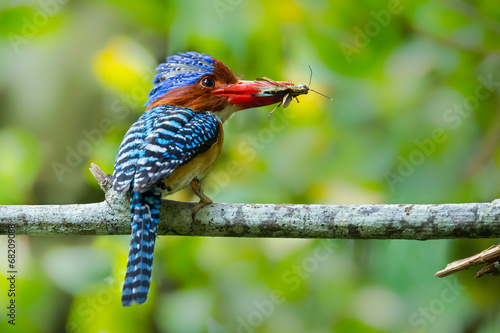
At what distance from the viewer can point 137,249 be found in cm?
307

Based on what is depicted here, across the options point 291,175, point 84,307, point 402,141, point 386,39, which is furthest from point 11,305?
point 386,39

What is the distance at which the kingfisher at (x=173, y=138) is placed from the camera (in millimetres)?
3076

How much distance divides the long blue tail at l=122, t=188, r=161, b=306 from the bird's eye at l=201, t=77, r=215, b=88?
112 centimetres

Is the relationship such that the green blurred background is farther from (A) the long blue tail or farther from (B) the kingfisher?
(A) the long blue tail

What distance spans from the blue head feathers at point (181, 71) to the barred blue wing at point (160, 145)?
0.31 metres

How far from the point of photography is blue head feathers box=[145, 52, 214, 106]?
403 centimetres

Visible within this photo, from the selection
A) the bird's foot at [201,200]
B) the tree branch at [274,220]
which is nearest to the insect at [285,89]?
the bird's foot at [201,200]

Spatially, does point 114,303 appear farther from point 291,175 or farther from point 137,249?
point 291,175

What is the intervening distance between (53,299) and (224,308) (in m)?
1.32

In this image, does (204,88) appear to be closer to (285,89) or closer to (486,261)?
(285,89)

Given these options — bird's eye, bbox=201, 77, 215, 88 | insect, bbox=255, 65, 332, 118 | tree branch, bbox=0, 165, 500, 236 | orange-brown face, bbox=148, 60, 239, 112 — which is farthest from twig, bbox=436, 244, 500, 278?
bird's eye, bbox=201, 77, 215, 88

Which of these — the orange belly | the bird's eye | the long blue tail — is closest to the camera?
the long blue tail

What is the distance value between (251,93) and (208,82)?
11.5 inches

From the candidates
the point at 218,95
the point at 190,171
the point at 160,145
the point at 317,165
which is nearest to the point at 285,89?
the point at 218,95
